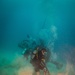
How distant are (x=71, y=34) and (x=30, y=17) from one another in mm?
799

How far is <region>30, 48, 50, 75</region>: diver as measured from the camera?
11.4 feet

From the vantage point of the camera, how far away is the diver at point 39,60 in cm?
349

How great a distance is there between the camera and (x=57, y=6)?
12.0ft

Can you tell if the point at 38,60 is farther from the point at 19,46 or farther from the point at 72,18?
the point at 72,18

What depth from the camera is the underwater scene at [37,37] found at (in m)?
3.48

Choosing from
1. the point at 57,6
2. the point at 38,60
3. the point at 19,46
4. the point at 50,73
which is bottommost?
the point at 50,73

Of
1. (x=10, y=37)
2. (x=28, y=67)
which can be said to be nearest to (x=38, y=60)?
(x=28, y=67)

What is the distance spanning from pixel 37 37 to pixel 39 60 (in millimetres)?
405

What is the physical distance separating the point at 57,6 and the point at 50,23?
339mm

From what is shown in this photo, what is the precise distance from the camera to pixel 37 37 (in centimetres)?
356

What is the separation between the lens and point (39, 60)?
11.6 feet

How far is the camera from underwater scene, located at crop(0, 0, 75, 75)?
137 inches

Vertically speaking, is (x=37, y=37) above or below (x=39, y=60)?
above

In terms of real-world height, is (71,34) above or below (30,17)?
below
